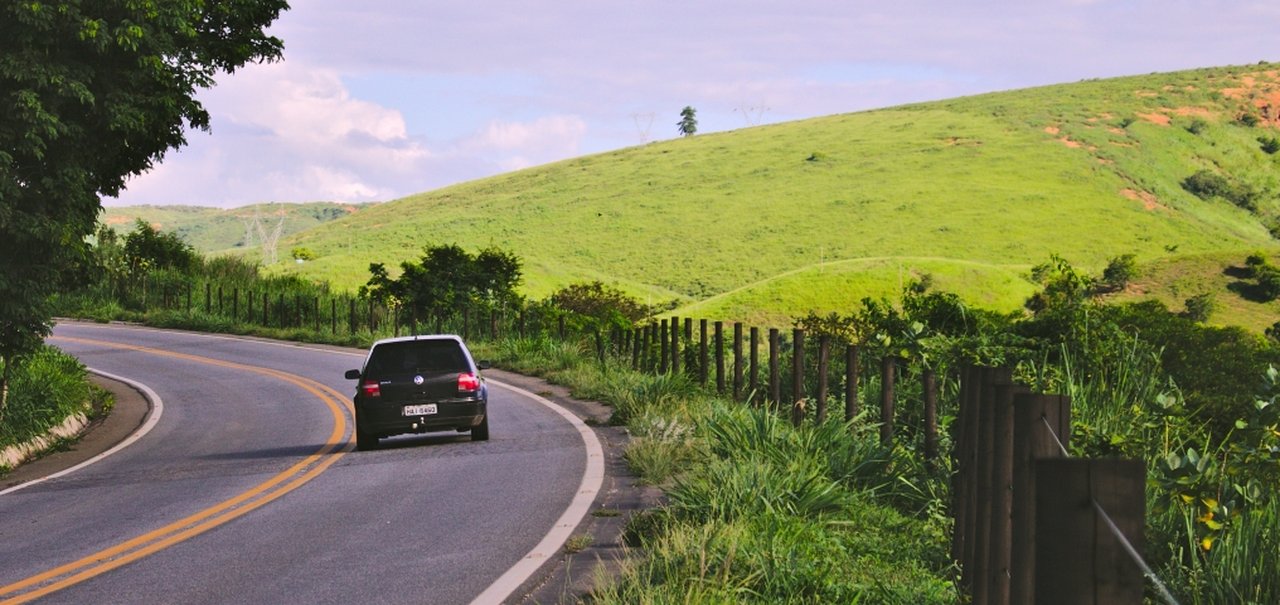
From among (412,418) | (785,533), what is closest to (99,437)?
(412,418)

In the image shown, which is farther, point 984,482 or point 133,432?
point 133,432

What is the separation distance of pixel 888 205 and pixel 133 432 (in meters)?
99.1

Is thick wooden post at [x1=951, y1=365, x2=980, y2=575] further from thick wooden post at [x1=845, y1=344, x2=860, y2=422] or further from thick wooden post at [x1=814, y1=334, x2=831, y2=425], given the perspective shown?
thick wooden post at [x1=814, y1=334, x2=831, y2=425]

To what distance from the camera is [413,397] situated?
1817 cm

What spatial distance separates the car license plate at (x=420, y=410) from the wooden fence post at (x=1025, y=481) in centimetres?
1385

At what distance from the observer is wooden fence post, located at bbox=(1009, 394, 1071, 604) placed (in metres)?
4.78

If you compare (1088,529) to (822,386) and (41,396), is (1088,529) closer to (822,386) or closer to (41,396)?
(822,386)

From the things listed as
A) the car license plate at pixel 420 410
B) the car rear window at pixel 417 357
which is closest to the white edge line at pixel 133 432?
the car rear window at pixel 417 357

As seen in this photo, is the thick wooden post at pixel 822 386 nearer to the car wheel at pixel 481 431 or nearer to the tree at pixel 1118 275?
the car wheel at pixel 481 431

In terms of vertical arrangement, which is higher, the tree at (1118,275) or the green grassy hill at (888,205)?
the green grassy hill at (888,205)

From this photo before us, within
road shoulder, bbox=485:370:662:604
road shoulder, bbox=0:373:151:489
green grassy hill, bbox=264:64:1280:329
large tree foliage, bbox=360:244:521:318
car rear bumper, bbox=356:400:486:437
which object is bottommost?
road shoulder, bbox=0:373:151:489

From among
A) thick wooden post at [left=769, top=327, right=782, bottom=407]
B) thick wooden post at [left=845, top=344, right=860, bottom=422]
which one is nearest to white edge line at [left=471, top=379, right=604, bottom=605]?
thick wooden post at [left=769, top=327, right=782, bottom=407]

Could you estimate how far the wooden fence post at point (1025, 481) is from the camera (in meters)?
4.78

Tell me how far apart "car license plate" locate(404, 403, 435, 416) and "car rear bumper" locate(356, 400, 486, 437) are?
0.12 ft
